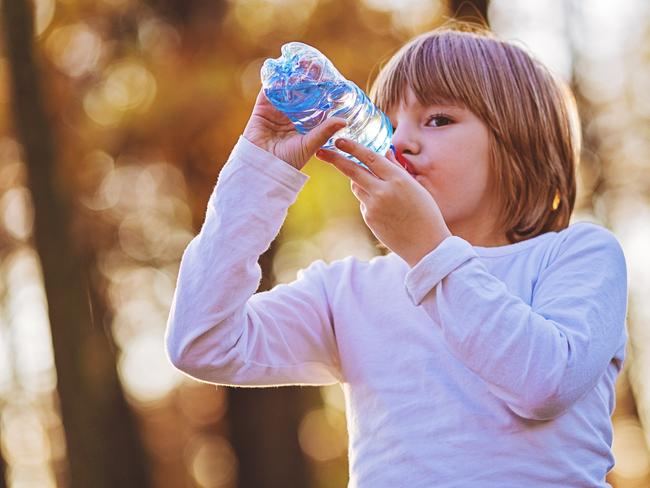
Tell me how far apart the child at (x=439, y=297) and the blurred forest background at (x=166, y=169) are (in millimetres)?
4453

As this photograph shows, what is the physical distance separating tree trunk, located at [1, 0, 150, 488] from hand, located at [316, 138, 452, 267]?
5.10 metres

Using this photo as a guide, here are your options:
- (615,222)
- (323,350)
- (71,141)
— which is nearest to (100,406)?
(71,141)

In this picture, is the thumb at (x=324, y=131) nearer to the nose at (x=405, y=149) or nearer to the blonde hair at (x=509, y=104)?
the nose at (x=405, y=149)

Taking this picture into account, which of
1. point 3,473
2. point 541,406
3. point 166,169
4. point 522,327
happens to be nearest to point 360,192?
point 522,327

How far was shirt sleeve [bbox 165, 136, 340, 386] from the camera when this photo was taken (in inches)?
72.5

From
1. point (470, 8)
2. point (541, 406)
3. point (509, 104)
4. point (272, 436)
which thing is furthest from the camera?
point (272, 436)

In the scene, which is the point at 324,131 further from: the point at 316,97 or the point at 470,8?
the point at 470,8

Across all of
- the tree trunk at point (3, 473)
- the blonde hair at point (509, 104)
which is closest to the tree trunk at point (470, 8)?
the blonde hair at point (509, 104)

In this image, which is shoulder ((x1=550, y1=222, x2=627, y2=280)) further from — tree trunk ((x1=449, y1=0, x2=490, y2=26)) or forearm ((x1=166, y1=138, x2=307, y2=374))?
tree trunk ((x1=449, y1=0, x2=490, y2=26))

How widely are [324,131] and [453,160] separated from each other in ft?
1.19

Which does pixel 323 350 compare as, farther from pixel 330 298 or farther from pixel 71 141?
pixel 71 141

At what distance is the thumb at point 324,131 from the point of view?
6.05 feet

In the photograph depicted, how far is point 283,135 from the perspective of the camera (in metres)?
1.98

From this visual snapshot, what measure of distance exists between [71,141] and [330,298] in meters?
6.25
